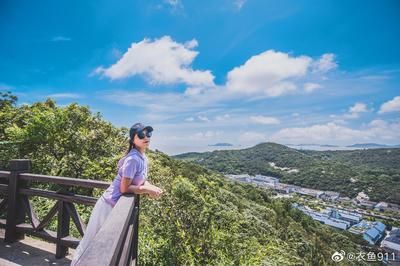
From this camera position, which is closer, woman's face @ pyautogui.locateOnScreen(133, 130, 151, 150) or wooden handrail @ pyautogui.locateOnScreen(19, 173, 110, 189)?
woman's face @ pyautogui.locateOnScreen(133, 130, 151, 150)

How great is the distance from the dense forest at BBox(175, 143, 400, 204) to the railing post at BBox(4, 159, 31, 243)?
5332 centimetres

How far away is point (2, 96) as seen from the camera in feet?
37.5

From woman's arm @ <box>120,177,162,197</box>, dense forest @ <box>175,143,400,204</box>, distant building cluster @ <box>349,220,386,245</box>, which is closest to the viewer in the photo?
woman's arm @ <box>120,177,162,197</box>

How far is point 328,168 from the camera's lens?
6962 cm

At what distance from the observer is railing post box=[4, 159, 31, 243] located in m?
3.19

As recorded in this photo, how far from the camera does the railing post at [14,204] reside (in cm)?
319

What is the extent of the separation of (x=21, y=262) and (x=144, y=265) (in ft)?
5.44

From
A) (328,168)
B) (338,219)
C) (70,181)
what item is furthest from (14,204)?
(328,168)

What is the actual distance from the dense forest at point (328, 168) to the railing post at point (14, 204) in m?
53.3

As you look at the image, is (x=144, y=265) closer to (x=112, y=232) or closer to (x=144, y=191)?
(x=144, y=191)

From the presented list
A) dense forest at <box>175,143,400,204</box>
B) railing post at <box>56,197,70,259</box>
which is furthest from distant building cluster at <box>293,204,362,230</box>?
railing post at <box>56,197,70,259</box>

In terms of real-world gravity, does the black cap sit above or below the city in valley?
above

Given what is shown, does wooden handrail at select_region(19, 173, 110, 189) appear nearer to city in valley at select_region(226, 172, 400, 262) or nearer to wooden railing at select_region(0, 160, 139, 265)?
wooden railing at select_region(0, 160, 139, 265)

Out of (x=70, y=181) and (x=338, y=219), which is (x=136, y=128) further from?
(x=338, y=219)
